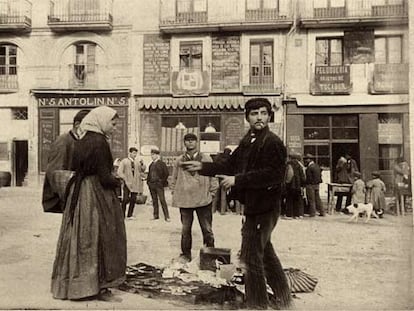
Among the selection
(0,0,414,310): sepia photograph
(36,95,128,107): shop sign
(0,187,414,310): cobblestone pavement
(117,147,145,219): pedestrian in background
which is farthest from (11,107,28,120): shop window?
(117,147,145,219): pedestrian in background

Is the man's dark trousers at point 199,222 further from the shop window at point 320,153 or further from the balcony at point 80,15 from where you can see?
the balcony at point 80,15

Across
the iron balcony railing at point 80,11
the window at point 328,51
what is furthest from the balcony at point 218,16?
the iron balcony railing at point 80,11

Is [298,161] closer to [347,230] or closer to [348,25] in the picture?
[347,230]

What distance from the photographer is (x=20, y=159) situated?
277 centimetres

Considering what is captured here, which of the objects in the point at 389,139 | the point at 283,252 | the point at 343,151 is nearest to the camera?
the point at 389,139

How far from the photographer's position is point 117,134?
111 inches

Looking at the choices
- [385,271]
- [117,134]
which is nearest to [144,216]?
[117,134]

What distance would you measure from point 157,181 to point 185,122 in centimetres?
46

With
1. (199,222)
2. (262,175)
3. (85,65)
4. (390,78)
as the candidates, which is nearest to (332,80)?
(390,78)

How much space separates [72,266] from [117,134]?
97 cm

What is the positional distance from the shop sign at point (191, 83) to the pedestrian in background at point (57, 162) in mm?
636

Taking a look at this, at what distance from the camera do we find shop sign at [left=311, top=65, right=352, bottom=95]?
2.68m

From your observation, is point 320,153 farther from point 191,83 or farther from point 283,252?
point 191,83

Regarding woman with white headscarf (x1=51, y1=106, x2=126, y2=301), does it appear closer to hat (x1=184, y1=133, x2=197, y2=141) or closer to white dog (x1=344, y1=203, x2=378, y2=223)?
hat (x1=184, y1=133, x2=197, y2=141)
